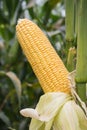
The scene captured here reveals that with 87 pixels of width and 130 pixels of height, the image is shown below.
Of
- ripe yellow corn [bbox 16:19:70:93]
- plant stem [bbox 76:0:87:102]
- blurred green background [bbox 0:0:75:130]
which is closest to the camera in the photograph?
plant stem [bbox 76:0:87:102]

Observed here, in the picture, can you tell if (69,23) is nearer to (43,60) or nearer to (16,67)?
(43,60)

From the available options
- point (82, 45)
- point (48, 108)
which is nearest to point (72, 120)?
point (48, 108)

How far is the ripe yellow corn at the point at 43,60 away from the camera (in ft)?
3.08

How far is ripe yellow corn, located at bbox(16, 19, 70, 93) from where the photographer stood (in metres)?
0.94

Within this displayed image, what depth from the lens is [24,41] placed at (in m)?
1.03

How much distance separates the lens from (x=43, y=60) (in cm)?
98

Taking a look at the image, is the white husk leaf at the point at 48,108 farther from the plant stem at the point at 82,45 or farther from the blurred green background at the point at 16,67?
the blurred green background at the point at 16,67

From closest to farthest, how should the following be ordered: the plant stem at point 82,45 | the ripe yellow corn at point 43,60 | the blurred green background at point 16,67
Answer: the plant stem at point 82,45
the ripe yellow corn at point 43,60
the blurred green background at point 16,67

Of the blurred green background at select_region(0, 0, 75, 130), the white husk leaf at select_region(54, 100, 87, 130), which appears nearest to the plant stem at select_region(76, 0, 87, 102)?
the white husk leaf at select_region(54, 100, 87, 130)

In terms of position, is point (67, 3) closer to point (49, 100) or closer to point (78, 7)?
point (78, 7)

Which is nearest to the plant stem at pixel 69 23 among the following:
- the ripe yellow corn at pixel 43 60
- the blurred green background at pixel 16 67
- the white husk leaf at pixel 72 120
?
the ripe yellow corn at pixel 43 60

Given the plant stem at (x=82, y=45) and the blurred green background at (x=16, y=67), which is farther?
the blurred green background at (x=16, y=67)

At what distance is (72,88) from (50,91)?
0.07 metres

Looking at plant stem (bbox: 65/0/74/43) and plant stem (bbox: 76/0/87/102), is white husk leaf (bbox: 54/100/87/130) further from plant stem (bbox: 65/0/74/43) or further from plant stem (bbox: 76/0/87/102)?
plant stem (bbox: 65/0/74/43)
